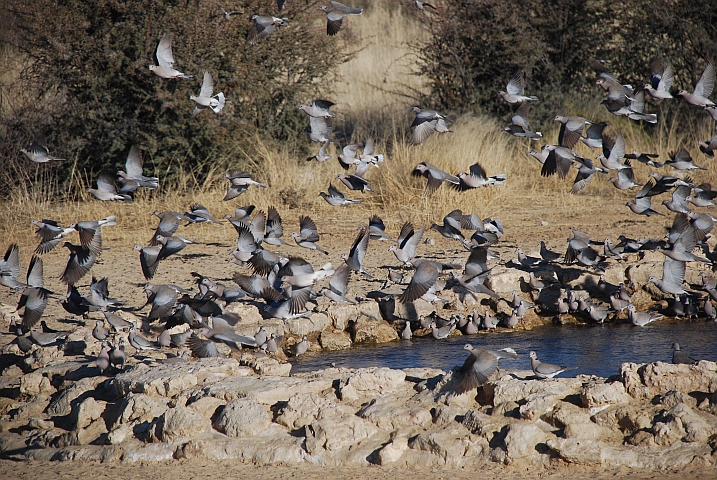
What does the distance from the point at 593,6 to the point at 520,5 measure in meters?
1.63

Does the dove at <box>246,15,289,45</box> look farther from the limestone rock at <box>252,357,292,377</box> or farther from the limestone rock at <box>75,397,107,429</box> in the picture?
the limestone rock at <box>75,397,107,429</box>

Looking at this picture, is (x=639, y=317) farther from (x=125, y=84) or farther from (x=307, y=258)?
(x=125, y=84)

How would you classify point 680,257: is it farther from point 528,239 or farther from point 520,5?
point 520,5

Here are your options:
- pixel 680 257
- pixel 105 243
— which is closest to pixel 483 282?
pixel 680 257

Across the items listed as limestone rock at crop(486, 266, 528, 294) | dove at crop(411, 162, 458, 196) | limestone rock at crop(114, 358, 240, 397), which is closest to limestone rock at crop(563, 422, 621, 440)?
limestone rock at crop(114, 358, 240, 397)

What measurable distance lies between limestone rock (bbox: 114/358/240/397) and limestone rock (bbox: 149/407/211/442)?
43cm

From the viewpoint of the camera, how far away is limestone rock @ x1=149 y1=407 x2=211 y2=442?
5.43 meters

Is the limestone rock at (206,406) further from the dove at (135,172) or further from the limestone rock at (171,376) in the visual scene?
the dove at (135,172)

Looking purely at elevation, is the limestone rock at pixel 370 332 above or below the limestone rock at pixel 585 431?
below

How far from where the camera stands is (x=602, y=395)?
5.23 metres

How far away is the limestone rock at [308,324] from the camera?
783cm

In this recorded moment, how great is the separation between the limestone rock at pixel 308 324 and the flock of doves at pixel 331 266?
0.07 meters

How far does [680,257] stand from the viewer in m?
8.25

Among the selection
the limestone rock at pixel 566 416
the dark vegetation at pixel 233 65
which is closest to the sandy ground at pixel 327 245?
the dark vegetation at pixel 233 65
